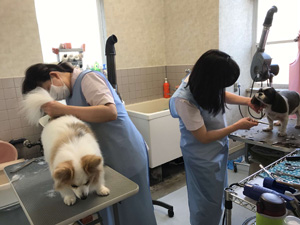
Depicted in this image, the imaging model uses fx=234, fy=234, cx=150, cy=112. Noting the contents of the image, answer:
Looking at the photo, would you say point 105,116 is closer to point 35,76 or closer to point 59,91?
point 59,91

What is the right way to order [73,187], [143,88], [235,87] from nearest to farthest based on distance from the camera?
[73,187]
[235,87]
[143,88]

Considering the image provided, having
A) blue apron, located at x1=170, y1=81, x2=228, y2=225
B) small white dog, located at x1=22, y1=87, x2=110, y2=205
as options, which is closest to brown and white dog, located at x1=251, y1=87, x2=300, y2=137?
blue apron, located at x1=170, y1=81, x2=228, y2=225

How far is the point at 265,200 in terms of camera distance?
27.7 inches

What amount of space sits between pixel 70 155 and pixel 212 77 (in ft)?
2.59

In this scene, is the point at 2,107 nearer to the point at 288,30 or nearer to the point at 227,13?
the point at 227,13

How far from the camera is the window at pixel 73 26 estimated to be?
2.41 m

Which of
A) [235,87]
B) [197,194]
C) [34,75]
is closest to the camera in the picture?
[34,75]

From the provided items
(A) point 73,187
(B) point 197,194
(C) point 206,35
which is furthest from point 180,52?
(A) point 73,187

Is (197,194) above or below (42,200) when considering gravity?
below

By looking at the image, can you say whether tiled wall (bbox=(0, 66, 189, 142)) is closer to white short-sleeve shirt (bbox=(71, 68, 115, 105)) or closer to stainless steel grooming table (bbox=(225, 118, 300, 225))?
white short-sleeve shirt (bbox=(71, 68, 115, 105))

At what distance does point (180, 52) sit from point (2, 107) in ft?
7.02

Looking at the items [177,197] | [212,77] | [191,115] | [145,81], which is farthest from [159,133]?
[212,77]

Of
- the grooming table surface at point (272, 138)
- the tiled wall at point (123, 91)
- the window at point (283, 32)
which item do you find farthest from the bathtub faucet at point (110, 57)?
the window at point (283, 32)

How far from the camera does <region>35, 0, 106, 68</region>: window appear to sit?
2412 mm
